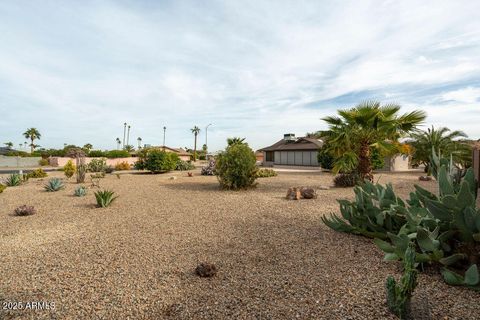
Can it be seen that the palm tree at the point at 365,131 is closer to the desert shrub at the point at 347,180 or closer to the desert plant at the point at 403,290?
the desert shrub at the point at 347,180

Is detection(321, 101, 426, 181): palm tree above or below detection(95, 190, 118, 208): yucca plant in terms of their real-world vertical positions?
above

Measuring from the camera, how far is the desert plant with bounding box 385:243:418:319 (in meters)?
2.36

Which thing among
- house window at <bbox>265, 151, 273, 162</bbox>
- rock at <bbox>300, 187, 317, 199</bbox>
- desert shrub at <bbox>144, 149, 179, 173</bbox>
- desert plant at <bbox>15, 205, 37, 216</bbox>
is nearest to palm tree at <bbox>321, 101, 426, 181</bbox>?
rock at <bbox>300, 187, 317, 199</bbox>

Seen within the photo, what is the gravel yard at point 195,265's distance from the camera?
106 inches

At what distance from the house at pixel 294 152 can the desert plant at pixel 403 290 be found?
26.1 metres

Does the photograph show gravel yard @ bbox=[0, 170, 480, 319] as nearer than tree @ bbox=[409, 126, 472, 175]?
Yes

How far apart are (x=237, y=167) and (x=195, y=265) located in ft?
24.5

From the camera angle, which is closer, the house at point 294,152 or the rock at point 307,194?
the rock at point 307,194

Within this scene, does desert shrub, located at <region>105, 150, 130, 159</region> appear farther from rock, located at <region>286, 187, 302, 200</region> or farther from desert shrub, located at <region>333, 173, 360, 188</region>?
rock, located at <region>286, 187, 302, 200</region>

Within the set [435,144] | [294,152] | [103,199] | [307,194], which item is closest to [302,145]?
[294,152]

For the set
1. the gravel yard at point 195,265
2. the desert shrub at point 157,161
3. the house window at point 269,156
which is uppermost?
the house window at point 269,156

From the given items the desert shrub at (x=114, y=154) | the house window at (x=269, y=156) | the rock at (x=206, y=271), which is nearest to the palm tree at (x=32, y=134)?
the desert shrub at (x=114, y=154)

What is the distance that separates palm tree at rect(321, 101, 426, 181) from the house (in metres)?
16.4

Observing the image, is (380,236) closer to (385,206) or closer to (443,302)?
(385,206)
